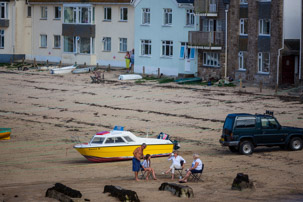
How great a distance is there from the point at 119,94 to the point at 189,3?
40.0ft

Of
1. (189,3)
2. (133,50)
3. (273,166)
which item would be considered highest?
(189,3)

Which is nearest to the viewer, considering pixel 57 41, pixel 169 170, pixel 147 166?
pixel 169 170

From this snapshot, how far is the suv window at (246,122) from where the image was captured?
2966 cm

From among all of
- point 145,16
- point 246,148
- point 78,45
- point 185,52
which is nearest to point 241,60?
point 185,52

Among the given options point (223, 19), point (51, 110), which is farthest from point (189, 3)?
point (51, 110)

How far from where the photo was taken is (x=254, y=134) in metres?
29.9

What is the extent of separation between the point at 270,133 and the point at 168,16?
31386 mm

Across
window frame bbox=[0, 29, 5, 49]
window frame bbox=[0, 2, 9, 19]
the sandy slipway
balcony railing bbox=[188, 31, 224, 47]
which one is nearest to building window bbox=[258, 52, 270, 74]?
the sandy slipway

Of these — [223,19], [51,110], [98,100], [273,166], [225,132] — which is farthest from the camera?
[223,19]

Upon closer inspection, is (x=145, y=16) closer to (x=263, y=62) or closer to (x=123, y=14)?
(x=123, y=14)

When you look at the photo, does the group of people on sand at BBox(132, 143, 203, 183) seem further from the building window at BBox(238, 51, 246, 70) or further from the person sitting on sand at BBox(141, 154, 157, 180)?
the building window at BBox(238, 51, 246, 70)

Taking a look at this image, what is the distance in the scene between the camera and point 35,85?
56531 mm

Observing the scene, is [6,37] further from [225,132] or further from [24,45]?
[225,132]

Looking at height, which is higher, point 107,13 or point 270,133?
point 107,13
